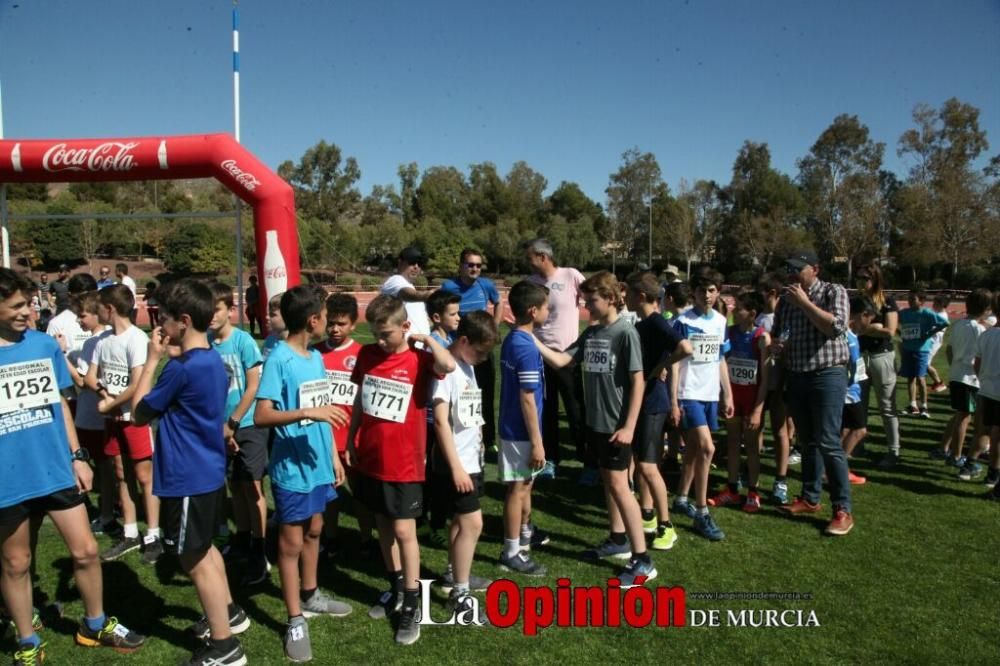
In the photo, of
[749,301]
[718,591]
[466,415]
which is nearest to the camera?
[466,415]

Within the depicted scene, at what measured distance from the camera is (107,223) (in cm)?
3941

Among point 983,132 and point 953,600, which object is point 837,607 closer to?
point 953,600

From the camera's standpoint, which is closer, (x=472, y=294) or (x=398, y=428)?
(x=398, y=428)

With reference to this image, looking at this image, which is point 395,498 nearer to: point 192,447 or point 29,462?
point 192,447

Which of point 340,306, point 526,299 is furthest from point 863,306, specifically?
point 340,306

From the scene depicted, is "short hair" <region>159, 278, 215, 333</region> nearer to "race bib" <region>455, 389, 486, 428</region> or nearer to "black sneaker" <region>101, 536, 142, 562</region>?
"race bib" <region>455, 389, 486, 428</region>

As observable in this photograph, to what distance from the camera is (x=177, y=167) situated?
35.4ft

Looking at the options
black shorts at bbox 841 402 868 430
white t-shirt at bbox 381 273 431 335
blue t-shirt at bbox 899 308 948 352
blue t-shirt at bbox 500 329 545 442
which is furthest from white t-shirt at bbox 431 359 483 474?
blue t-shirt at bbox 899 308 948 352

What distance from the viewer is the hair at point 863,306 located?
6207 mm

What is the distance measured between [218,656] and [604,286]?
290cm

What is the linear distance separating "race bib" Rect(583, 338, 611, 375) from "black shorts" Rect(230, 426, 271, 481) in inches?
81.5

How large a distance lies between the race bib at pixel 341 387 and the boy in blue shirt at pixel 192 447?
111 cm

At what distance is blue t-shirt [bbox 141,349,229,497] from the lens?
2955mm

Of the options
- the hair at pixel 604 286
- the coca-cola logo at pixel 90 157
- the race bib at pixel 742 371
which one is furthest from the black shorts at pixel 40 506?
the coca-cola logo at pixel 90 157
